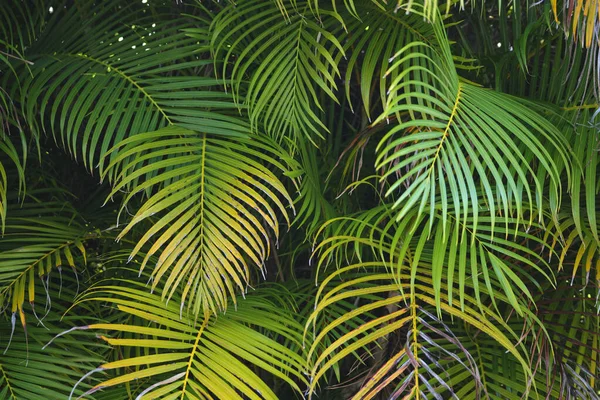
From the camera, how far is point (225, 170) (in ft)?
3.09

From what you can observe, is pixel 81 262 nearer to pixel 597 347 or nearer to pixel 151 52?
pixel 151 52

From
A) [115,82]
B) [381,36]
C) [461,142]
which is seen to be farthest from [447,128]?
[115,82]

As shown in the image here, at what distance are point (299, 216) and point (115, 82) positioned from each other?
1.18 ft

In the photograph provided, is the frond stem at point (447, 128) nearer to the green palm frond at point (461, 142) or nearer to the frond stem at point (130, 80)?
the green palm frond at point (461, 142)

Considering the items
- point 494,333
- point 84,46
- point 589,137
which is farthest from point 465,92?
point 84,46

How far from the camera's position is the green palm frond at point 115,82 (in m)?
1.00

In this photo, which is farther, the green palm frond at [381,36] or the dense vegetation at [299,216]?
the green palm frond at [381,36]

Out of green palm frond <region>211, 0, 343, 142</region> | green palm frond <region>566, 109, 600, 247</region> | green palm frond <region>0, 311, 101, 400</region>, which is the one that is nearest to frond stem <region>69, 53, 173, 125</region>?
green palm frond <region>211, 0, 343, 142</region>

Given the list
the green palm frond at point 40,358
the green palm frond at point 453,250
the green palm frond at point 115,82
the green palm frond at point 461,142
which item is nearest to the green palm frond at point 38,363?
the green palm frond at point 40,358

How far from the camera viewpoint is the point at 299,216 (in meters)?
0.99

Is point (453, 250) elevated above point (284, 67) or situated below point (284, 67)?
below

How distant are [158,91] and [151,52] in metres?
0.07

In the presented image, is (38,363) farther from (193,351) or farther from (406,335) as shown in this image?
(406,335)

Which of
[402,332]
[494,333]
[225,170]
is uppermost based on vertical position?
[225,170]
